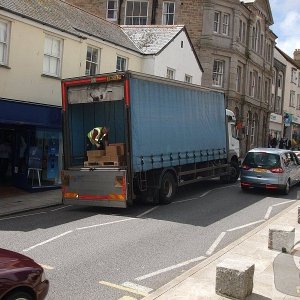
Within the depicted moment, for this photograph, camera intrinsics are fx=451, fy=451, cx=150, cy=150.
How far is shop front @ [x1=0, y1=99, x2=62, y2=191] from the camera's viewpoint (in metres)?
16.4

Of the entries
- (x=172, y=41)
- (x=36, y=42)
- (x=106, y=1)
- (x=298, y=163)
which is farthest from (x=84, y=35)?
(x=106, y=1)

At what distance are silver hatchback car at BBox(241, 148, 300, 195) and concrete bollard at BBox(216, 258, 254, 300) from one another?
10.7 m

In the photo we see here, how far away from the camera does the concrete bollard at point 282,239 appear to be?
8602 mm

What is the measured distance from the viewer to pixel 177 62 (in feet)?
80.9

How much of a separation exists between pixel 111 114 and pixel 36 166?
4.23 meters

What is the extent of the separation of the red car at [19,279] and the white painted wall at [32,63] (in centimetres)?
1076

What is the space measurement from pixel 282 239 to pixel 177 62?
1733 centimetres

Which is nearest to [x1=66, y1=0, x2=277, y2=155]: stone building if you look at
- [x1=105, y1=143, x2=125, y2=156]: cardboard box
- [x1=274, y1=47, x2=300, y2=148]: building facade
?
[x1=274, y1=47, x2=300, y2=148]: building facade

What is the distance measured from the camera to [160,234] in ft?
33.2

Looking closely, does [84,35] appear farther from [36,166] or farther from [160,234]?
[160,234]

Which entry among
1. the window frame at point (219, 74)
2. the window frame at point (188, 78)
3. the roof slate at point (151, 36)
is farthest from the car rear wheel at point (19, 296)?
the window frame at point (219, 74)

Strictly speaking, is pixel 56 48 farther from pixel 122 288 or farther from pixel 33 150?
pixel 122 288

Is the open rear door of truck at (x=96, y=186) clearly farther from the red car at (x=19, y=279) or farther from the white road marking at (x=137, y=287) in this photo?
the red car at (x=19, y=279)

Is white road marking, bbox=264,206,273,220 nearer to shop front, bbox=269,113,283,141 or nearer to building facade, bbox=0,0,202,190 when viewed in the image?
building facade, bbox=0,0,202,190
